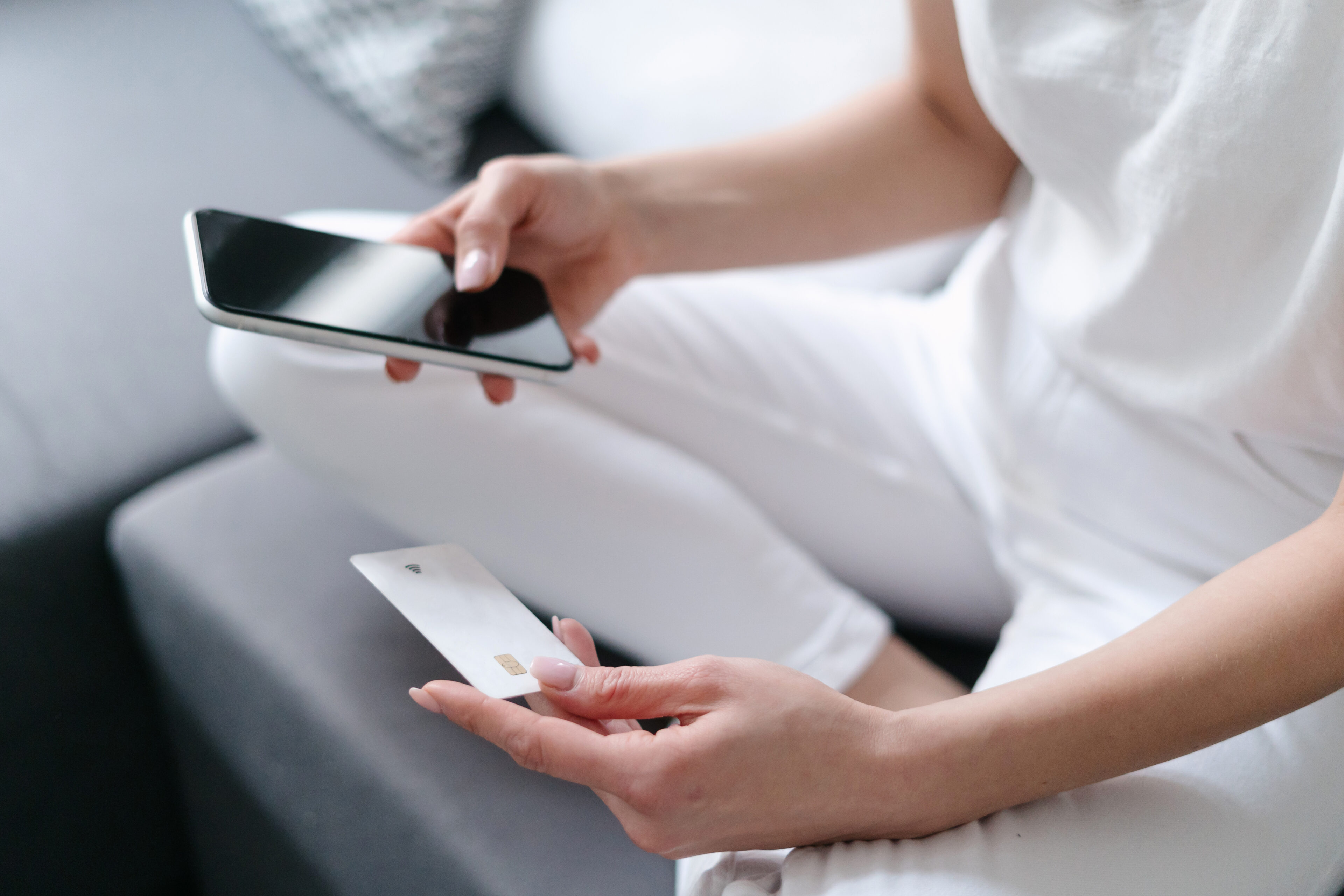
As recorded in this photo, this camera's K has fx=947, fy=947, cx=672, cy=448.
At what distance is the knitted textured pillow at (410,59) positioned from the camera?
0.98m

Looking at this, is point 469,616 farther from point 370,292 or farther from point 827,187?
point 827,187

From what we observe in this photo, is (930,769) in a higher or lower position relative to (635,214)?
lower

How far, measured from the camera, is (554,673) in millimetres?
333

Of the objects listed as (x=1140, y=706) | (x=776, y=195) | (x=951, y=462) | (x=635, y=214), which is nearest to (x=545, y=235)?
(x=635, y=214)

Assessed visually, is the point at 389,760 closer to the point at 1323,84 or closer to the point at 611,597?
the point at 611,597

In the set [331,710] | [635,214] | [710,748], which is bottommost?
[331,710]

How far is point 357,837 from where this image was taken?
1.78ft

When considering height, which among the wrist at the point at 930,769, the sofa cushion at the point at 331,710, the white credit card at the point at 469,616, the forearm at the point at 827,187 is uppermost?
the forearm at the point at 827,187

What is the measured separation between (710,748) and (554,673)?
7cm

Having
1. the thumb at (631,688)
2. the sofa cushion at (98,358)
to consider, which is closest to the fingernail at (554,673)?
the thumb at (631,688)

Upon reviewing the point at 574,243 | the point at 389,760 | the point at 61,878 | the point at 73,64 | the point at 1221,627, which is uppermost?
the point at 73,64

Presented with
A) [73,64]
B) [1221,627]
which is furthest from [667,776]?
[73,64]

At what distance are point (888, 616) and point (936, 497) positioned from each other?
0.11 m

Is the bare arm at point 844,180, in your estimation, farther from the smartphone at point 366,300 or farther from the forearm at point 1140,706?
the forearm at point 1140,706
